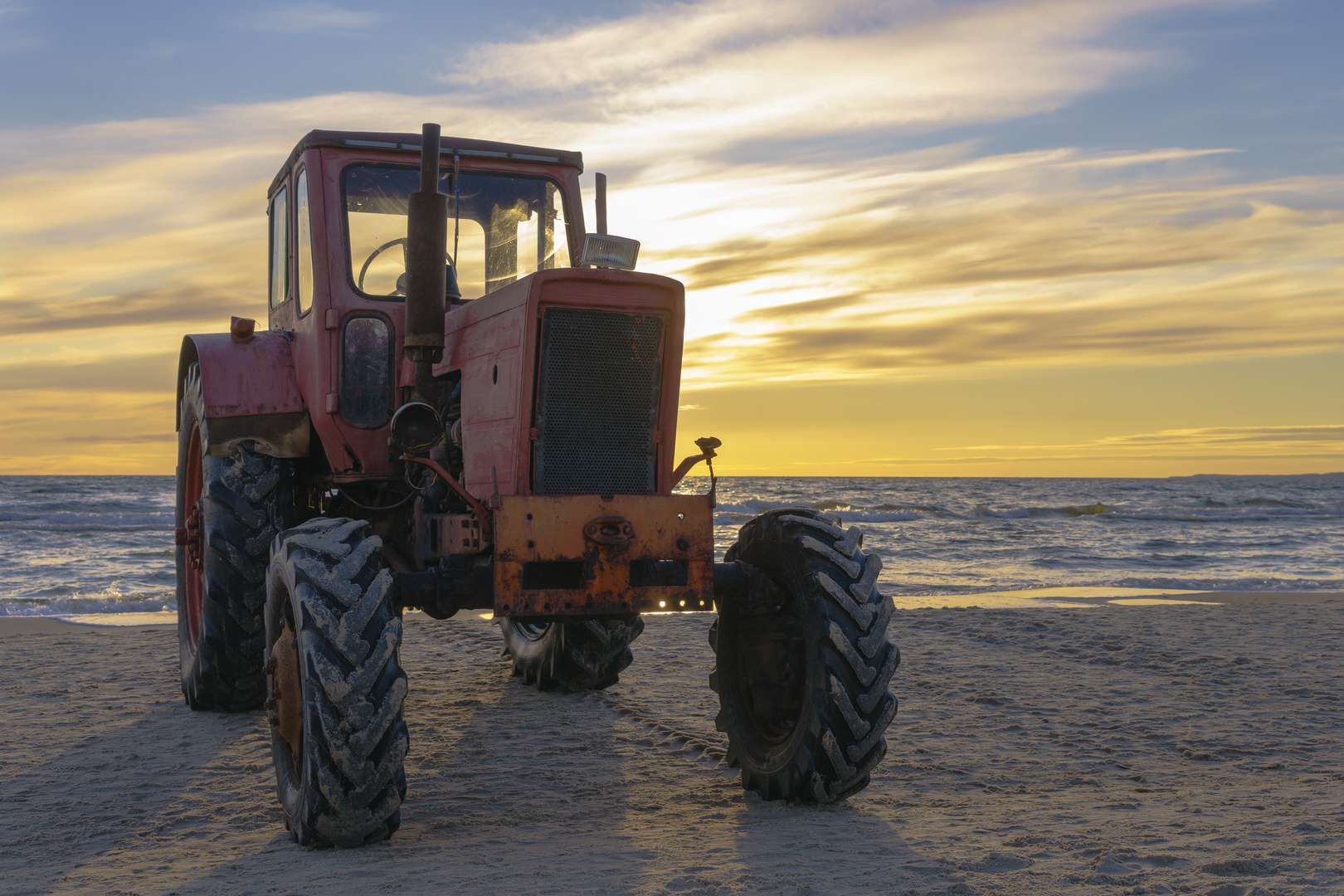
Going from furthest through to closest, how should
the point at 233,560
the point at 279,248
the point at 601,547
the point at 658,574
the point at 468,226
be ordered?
the point at 279,248
the point at 233,560
the point at 468,226
the point at 658,574
the point at 601,547

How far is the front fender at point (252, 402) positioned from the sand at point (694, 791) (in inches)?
60.6

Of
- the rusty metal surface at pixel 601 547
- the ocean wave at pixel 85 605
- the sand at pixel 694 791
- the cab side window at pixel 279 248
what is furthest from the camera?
the ocean wave at pixel 85 605

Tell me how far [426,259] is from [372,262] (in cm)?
111

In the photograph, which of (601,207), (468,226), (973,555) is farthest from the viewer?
(973,555)

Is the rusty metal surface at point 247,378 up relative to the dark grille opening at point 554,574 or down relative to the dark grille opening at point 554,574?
up

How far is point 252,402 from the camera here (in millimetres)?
5844

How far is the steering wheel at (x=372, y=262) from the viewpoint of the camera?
550cm

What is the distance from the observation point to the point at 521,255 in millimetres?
5832

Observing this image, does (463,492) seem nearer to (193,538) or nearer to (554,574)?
(554,574)

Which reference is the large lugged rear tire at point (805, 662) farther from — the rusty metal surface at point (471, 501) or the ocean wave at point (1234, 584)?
the ocean wave at point (1234, 584)

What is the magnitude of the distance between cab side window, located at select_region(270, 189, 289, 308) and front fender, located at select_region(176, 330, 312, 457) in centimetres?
51

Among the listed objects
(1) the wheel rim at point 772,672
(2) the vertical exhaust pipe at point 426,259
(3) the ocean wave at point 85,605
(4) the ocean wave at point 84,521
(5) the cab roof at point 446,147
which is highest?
(5) the cab roof at point 446,147

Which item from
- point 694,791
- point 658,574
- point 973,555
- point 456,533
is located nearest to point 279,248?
point 456,533

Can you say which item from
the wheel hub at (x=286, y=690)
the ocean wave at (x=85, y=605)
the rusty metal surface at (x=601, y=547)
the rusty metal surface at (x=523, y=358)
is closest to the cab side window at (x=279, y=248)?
the rusty metal surface at (x=523, y=358)
